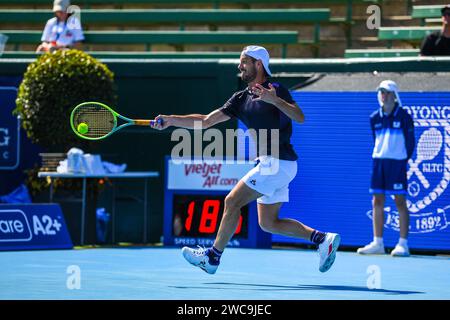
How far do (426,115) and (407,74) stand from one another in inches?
24.8

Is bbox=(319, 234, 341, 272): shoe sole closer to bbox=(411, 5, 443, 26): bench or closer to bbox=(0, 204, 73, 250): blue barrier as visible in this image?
bbox=(0, 204, 73, 250): blue barrier

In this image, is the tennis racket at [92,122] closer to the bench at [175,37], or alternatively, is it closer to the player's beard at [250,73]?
the player's beard at [250,73]

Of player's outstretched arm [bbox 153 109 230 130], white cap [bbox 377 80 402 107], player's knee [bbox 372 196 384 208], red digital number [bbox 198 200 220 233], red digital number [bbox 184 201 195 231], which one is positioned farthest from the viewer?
red digital number [bbox 184 201 195 231]

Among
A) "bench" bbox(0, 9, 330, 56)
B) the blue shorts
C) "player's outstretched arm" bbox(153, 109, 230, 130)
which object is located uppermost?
Answer: "bench" bbox(0, 9, 330, 56)

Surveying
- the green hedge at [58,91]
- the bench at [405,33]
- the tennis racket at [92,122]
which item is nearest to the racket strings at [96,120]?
the tennis racket at [92,122]

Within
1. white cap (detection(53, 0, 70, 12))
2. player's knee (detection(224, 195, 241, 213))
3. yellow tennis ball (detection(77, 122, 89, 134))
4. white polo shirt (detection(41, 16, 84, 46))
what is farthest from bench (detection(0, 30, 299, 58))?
player's knee (detection(224, 195, 241, 213))

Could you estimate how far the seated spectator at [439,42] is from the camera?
13055 millimetres

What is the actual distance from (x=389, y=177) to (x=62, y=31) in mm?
5350

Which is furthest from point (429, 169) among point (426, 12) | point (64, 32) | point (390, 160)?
point (64, 32)

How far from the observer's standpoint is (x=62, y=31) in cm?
1470

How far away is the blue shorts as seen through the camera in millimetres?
11750

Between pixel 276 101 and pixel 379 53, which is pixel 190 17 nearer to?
pixel 379 53

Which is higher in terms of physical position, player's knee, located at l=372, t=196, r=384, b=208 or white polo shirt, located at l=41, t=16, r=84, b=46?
white polo shirt, located at l=41, t=16, r=84, b=46

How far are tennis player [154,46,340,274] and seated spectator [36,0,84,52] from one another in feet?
20.0
